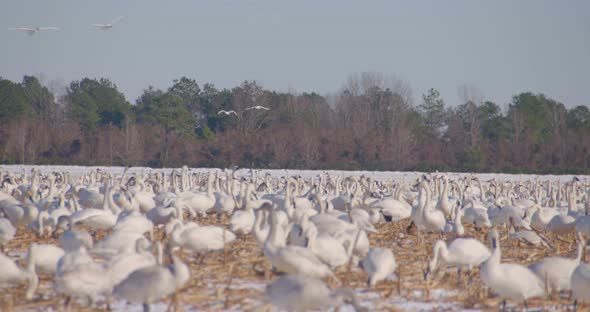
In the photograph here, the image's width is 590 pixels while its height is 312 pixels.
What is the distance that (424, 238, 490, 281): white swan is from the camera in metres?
8.58

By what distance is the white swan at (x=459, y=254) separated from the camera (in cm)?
858

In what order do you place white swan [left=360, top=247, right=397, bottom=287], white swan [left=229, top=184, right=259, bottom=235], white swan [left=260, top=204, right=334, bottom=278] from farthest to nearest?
white swan [left=229, top=184, right=259, bottom=235] → white swan [left=360, top=247, right=397, bottom=287] → white swan [left=260, top=204, right=334, bottom=278]

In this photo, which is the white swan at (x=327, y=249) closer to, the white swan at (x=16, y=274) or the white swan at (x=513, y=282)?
the white swan at (x=513, y=282)

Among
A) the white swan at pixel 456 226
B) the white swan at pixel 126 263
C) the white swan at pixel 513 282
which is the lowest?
the white swan at pixel 513 282

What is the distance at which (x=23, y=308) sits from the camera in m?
7.04

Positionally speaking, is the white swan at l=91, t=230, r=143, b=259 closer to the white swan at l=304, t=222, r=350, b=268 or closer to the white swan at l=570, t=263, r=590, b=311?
the white swan at l=304, t=222, r=350, b=268

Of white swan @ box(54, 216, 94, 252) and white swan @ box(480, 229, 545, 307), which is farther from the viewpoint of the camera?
white swan @ box(54, 216, 94, 252)

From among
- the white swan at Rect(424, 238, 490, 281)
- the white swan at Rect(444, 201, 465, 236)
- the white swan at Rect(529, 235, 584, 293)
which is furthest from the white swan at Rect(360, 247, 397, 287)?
the white swan at Rect(444, 201, 465, 236)

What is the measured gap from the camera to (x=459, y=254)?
8688 mm

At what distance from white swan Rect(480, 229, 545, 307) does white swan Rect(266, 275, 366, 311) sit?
1723mm

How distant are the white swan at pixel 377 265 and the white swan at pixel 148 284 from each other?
1.93m

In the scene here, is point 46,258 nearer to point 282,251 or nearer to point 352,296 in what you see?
point 282,251

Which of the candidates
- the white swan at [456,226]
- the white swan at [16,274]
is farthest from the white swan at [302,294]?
the white swan at [456,226]

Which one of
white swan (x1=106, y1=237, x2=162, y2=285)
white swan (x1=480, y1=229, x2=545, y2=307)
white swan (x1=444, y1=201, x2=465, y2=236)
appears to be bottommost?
white swan (x1=480, y1=229, x2=545, y2=307)
